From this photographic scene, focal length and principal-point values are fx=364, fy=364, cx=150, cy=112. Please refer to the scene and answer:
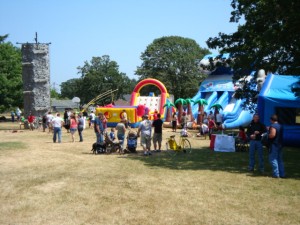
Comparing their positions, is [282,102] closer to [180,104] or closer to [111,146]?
[111,146]

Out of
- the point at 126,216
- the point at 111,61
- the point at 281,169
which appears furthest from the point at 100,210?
the point at 111,61

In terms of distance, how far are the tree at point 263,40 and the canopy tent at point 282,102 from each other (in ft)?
2.01

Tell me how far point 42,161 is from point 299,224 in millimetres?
9786

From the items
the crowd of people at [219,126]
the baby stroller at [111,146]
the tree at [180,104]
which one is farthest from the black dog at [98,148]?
the tree at [180,104]

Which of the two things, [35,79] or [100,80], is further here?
[100,80]

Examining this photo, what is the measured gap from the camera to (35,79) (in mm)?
31719

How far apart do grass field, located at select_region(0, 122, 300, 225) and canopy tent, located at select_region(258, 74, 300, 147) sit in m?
2.24

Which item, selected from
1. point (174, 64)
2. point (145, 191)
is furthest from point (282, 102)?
point (174, 64)

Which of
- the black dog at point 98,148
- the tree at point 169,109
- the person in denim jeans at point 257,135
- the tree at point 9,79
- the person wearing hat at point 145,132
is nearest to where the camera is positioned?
the person in denim jeans at point 257,135

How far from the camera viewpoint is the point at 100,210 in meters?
7.41

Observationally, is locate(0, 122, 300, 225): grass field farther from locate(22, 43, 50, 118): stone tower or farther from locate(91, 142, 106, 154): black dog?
locate(22, 43, 50, 118): stone tower

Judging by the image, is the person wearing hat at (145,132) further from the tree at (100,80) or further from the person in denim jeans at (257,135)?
the tree at (100,80)

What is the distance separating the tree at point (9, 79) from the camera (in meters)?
43.4

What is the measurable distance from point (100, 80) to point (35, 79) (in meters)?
44.4
